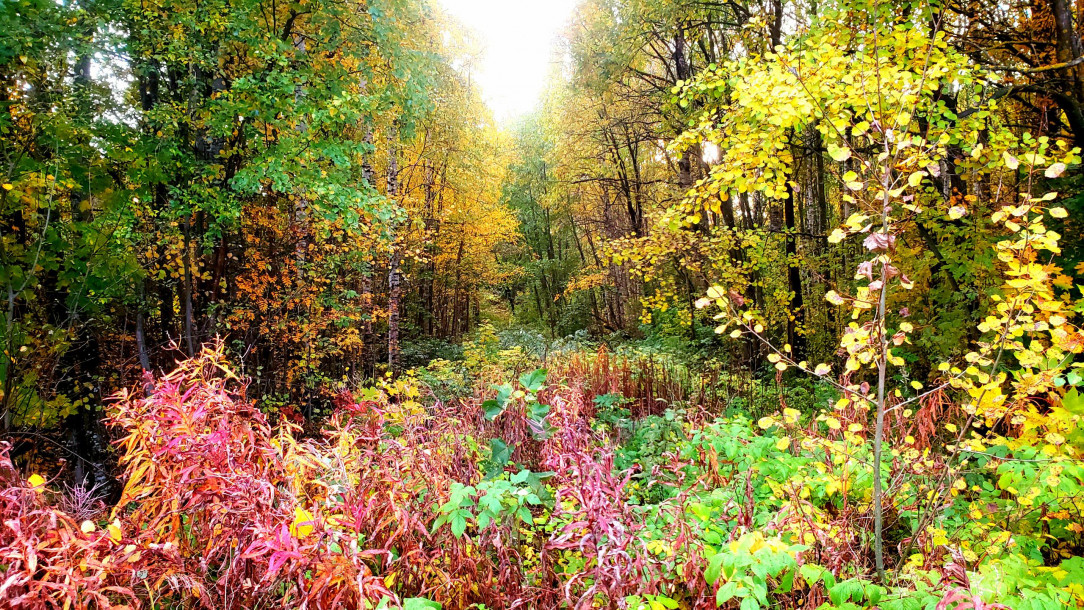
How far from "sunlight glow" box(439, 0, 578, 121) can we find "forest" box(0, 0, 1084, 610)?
0.72 m

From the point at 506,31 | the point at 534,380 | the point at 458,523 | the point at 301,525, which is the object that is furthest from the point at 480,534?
the point at 506,31

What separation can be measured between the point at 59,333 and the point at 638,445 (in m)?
5.74

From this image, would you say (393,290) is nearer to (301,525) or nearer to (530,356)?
(530,356)

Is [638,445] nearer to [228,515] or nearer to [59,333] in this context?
[228,515]

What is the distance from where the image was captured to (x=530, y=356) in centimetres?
1005

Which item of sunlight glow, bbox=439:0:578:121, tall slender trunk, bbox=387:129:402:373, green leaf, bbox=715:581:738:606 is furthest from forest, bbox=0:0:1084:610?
sunlight glow, bbox=439:0:578:121

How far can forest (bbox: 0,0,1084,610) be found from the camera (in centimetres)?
206

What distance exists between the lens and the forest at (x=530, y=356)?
81.0 inches

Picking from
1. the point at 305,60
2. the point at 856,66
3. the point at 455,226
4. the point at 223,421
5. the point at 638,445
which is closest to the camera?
the point at 223,421

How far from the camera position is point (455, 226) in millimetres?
16281

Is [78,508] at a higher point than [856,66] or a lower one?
lower

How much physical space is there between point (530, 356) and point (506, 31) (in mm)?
8893

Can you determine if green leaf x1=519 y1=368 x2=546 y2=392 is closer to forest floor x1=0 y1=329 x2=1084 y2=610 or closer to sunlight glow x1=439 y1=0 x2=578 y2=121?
forest floor x1=0 y1=329 x2=1084 y2=610

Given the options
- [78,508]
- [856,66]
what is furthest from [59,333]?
[856,66]
